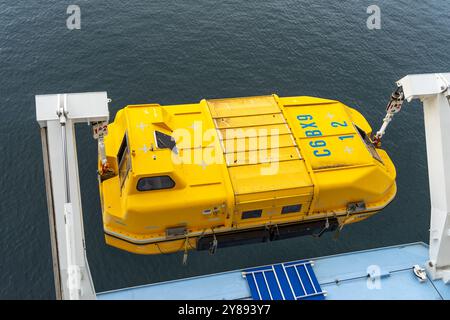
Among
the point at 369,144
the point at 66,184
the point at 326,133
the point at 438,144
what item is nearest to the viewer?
the point at 66,184

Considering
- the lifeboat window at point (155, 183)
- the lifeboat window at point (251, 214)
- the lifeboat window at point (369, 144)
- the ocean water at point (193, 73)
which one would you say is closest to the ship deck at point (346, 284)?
the ocean water at point (193, 73)

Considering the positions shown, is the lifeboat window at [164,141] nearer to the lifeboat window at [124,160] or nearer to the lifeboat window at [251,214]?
the lifeboat window at [124,160]

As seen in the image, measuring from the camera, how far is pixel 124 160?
1703 centimetres

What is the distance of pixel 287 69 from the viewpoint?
30484 millimetres

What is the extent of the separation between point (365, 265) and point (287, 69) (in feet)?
56.0

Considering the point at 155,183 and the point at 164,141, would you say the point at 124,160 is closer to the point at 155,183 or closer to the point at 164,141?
the point at 164,141

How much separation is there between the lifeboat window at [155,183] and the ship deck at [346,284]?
4.04 m

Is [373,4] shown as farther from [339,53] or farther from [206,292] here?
[206,292]

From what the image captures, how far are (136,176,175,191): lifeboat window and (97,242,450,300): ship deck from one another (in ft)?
13.2

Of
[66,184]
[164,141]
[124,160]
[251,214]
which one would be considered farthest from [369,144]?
[66,184]

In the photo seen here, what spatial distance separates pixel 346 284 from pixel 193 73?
59.9ft

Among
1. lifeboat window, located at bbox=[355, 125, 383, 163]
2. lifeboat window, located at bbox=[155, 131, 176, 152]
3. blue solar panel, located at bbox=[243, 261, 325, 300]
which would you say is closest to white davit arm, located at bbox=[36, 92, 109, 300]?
lifeboat window, located at bbox=[155, 131, 176, 152]

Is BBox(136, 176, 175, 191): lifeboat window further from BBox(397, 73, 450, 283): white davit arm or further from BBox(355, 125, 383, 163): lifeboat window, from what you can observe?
BBox(397, 73, 450, 283): white davit arm

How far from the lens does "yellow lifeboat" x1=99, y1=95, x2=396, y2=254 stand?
16.0 meters
